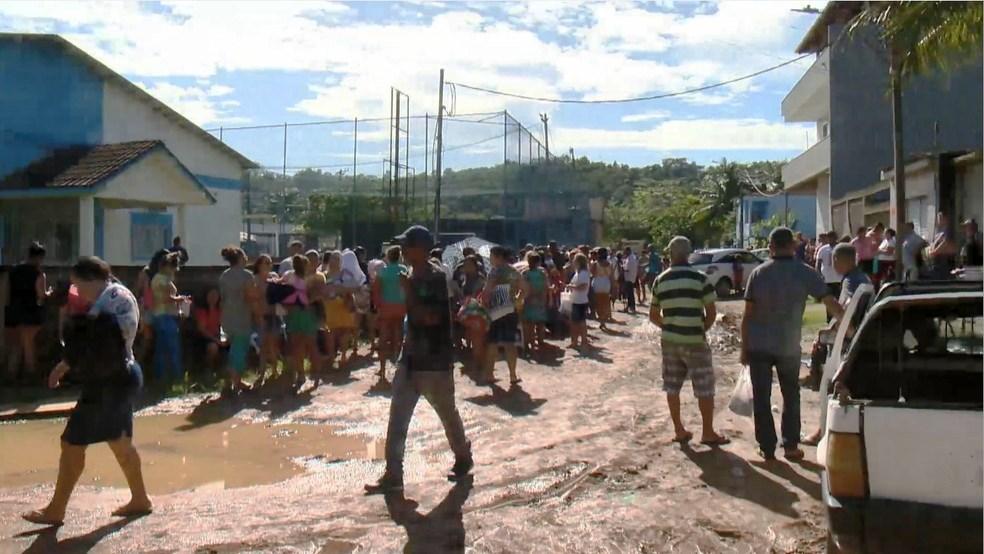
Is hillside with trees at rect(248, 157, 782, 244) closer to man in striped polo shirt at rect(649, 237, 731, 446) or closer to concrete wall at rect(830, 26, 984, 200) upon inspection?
concrete wall at rect(830, 26, 984, 200)

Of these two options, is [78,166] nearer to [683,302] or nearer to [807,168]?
[683,302]

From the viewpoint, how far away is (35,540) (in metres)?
6.21

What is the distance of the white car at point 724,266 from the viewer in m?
30.8

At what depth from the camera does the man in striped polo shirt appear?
8.28 m

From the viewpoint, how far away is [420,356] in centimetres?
729

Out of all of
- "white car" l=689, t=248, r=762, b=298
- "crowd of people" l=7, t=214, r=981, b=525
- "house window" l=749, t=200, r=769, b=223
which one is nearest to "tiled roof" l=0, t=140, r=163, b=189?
"crowd of people" l=7, t=214, r=981, b=525

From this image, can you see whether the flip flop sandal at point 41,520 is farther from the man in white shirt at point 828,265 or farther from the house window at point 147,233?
the house window at point 147,233

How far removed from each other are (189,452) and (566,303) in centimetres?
923

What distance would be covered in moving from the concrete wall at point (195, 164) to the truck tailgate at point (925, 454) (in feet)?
74.0

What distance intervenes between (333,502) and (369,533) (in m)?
0.81

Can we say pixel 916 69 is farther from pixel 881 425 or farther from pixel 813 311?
pixel 881 425

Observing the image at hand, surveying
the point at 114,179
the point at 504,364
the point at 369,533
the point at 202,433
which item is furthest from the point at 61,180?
the point at 369,533

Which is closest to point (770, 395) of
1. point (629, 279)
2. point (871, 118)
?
point (629, 279)

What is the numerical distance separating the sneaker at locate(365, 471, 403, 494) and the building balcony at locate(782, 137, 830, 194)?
26.8 metres
